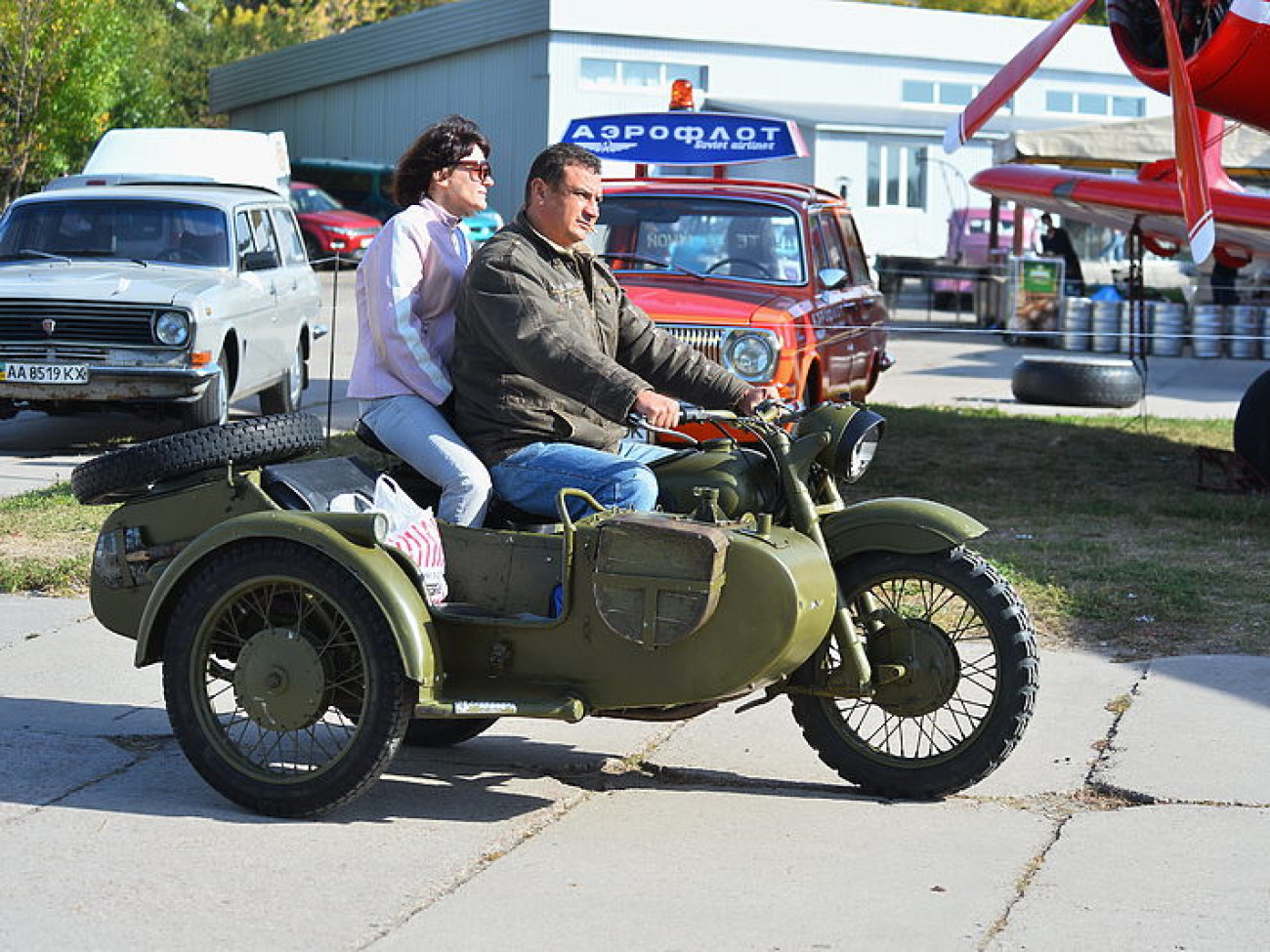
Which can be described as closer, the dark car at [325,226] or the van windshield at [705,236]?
the van windshield at [705,236]

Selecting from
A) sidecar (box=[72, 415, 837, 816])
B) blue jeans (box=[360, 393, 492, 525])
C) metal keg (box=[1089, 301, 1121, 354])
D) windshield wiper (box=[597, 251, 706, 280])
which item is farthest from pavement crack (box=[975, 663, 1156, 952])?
metal keg (box=[1089, 301, 1121, 354])

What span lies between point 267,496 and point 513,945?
70.6 inches

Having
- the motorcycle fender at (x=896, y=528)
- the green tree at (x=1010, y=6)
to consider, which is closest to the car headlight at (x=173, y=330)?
the motorcycle fender at (x=896, y=528)

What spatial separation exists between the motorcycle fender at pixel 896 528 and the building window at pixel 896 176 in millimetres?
33015

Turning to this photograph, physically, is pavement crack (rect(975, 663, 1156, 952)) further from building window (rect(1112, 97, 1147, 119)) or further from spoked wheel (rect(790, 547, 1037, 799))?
building window (rect(1112, 97, 1147, 119))

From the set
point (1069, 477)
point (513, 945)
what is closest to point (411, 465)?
point (513, 945)

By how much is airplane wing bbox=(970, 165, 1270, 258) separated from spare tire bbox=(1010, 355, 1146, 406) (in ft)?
4.67

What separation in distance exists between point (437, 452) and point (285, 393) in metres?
10.0

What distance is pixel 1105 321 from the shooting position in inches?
960

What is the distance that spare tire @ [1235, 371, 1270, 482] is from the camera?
1200 cm

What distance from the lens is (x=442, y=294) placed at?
5863 millimetres

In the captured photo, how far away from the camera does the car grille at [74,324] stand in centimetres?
1251

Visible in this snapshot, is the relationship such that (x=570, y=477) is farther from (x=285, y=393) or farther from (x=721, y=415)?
(x=285, y=393)

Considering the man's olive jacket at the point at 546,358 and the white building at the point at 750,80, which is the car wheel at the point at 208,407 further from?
the white building at the point at 750,80
